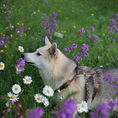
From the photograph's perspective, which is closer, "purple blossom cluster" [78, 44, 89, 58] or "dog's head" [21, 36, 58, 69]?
"dog's head" [21, 36, 58, 69]

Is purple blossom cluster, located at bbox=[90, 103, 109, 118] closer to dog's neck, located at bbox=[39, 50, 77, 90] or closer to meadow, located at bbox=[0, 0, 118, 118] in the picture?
meadow, located at bbox=[0, 0, 118, 118]

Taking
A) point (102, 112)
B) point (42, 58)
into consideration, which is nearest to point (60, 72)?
point (42, 58)

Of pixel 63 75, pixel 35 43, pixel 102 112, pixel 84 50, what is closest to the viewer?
pixel 102 112

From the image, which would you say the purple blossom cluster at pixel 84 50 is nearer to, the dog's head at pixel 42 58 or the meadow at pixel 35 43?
the meadow at pixel 35 43

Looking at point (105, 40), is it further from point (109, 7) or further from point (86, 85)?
point (109, 7)

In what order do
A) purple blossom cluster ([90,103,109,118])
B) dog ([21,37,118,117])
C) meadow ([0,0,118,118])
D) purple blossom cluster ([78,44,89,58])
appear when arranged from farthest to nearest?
purple blossom cluster ([78,44,89,58]) → dog ([21,37,118,117]) → meadow ([0,0,118,118]) → purple blossom cluster ([90,103,109,118])

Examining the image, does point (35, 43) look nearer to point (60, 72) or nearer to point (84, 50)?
point (84, 50)

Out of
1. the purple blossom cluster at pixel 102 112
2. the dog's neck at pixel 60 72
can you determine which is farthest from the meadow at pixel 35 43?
the purple blossom cluster at pixel 102 112

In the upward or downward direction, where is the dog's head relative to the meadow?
upward

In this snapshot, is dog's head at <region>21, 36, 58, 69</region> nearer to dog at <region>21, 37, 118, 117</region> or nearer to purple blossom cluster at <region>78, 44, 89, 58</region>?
dog at <region>21, 37, 118, 117</region>

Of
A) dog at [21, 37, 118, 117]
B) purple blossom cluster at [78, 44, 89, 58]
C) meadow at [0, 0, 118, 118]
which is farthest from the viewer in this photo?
purple blossom cluster at [78, 44, 89, 58]

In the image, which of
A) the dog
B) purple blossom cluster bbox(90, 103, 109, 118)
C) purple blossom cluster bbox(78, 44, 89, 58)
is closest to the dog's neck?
the dog

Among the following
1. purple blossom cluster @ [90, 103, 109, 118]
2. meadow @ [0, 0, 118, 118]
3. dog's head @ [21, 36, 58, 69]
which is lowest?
meadow @ [0, 0, 118, 118]

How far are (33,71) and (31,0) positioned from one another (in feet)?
22.4
